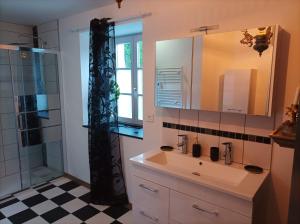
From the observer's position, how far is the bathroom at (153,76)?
1399 millimetres

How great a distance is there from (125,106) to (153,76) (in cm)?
100

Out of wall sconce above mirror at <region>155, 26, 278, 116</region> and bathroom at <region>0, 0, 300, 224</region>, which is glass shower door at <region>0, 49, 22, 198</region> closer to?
bathroom at <region>0, 0, 300, 224</region>

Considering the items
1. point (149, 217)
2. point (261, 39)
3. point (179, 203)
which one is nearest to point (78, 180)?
point (149, 217)

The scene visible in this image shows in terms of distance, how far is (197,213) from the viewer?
1.41 meters

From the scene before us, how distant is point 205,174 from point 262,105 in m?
0.67

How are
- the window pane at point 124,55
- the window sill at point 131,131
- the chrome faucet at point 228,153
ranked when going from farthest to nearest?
the window pane at point 124,55 < the window sill at point 131,131 < the chrome faucet at point 228,153

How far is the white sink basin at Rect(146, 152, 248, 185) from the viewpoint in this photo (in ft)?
4.99

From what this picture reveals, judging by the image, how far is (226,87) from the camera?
4.97ft

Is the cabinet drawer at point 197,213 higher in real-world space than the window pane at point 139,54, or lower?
lower

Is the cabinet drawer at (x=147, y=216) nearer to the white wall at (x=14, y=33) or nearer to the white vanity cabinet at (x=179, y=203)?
the white vanity cabinet at (x=179, y=203)

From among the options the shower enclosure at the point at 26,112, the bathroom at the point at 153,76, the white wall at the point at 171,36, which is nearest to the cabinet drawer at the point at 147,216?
the bathroom at the point at 153,76

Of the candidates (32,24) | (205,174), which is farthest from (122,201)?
(32,24)

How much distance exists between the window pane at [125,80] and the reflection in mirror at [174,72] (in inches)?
40.2

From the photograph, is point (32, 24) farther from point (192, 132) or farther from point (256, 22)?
point (256, 22)
